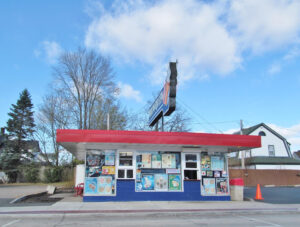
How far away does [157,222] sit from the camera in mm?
8172

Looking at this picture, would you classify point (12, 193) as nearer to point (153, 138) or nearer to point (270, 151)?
point (153, 138)

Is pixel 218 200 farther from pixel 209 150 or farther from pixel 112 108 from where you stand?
pixel 112 108

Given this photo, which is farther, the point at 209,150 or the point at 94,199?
the point at 209,150

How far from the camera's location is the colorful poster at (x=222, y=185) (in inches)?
527

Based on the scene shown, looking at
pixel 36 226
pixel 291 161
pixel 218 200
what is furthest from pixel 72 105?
pixel 291 161

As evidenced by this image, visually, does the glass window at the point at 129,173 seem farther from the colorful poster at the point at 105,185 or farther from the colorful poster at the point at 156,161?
the colorful poster at the point at 156,161

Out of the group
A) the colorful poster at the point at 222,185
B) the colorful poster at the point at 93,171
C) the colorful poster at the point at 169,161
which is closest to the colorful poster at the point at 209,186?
the colorful poster at the point at 222,185

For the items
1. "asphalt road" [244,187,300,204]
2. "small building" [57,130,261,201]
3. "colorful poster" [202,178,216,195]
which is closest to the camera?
"small building" [57,130,261,201]

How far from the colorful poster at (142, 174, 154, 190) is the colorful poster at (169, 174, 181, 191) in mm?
904

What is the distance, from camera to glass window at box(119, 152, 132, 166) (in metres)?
12.8

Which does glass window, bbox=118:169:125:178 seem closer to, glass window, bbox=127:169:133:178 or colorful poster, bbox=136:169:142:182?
glass window, bbox=127:169:133:178

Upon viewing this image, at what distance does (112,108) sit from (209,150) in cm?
2023

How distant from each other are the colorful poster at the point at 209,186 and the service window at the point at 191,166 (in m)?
0.57

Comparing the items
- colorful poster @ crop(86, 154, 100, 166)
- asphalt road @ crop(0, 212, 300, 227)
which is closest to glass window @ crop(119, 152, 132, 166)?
colorful poster @ crop(86, 154, 100, 166)
